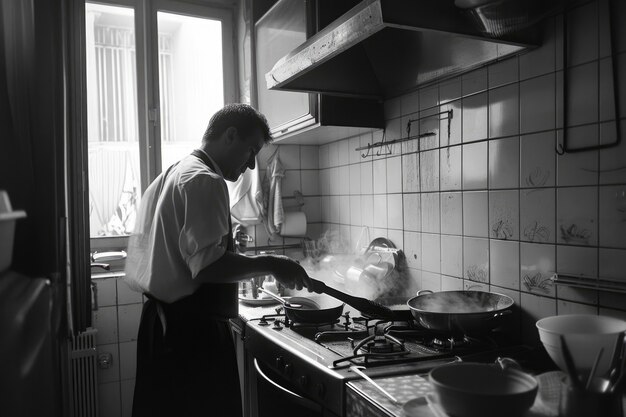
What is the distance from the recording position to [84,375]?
219cm

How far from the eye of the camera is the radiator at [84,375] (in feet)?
7.10

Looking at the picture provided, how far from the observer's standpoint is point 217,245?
1.43 meters

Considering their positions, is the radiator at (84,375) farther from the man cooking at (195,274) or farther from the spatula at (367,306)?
the spatula at (367,306)

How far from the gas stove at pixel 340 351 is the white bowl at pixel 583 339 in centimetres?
21

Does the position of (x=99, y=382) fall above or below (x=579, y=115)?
below

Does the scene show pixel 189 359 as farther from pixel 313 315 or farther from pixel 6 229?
pixel 6 229

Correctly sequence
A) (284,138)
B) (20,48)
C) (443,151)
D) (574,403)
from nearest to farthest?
(20,48)
(574,403)
(443,151)
(284,138)

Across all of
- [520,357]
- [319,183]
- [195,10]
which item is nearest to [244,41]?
[195,10]

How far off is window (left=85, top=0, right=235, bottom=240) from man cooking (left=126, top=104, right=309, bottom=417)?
2.88ft

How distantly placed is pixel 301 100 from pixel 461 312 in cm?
111

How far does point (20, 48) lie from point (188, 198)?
1029mm

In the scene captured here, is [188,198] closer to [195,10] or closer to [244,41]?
[244,41]

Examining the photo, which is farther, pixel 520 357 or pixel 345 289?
pixel 345 289

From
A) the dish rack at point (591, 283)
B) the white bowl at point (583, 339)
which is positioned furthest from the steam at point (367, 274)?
the white bowl at point (583, 339)
